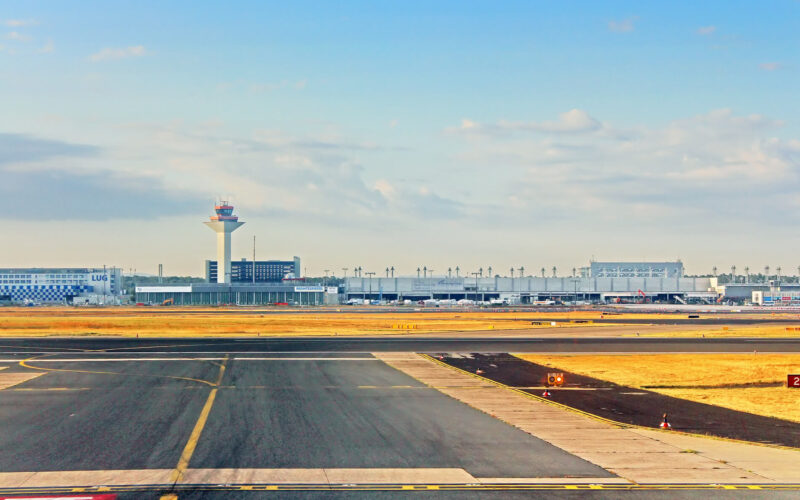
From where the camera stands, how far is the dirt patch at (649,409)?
94.8 ft

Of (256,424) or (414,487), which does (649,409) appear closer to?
(256,424)

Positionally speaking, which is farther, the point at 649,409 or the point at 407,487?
the point at 649,409

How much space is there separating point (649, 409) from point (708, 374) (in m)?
17.2

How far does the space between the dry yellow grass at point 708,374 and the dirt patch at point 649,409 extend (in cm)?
162

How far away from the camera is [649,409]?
114 ft

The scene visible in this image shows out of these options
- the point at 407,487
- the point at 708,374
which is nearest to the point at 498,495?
the point at 407,487

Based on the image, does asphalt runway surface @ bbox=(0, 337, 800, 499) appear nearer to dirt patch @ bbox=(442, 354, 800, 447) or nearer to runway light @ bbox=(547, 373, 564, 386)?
dirt patch @ bbox=(442, 354, 800, 447)

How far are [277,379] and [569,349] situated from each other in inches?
1361

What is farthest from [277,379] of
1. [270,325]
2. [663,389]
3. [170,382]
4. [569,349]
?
[270,325]

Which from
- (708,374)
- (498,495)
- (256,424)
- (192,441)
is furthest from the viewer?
(708,374)

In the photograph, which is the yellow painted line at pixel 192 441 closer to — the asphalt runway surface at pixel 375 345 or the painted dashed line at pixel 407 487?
the painted dashed line at pixel 407 487

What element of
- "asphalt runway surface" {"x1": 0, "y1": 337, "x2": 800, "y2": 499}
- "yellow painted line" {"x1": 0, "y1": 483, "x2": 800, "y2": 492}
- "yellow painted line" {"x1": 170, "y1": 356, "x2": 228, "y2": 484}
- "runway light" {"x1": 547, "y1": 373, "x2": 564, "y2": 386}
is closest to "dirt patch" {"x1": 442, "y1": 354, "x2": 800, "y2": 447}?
"runway light" {"x1": 547, "y1": 373, "x2": 564, "y2": 386}

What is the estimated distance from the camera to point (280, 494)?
18297mm

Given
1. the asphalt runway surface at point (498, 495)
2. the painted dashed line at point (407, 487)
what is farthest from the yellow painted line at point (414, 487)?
the asphalt runway surface at point (498, 495)
